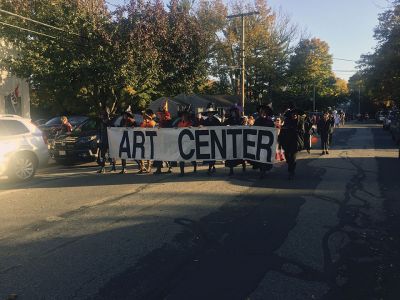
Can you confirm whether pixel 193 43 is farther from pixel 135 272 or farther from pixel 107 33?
pixel 135 272

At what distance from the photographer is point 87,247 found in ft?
19.1

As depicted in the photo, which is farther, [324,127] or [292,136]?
[324,127]

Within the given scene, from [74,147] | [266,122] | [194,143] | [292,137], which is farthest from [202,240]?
[74,147]

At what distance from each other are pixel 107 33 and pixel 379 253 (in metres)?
17.9

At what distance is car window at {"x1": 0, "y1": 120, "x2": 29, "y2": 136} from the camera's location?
11492 mm

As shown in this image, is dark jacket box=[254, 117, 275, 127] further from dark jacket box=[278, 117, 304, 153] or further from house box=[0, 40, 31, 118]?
house box=[0, 40, 31, 118]

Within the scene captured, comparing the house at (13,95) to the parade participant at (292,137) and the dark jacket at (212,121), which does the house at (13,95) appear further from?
the parade participant at (292,137)

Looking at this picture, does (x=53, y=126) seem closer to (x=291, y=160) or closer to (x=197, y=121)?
(x=197, y=121)

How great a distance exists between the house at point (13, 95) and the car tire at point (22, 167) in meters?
18.2

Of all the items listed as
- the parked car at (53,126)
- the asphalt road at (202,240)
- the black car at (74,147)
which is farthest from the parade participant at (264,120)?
the parked car at (53,126)

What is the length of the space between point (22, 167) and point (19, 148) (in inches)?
20.3

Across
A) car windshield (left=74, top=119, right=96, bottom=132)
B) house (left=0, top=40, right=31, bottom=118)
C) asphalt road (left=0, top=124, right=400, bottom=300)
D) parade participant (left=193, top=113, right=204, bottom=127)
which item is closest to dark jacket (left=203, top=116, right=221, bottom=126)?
parade participant (left=193, top=113, right=204, bottom=127)

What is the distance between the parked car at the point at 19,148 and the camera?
1130 centimetres

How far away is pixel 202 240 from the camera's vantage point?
6.07m
